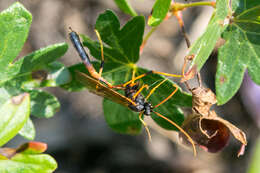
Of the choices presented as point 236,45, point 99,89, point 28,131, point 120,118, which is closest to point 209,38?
point 236,45

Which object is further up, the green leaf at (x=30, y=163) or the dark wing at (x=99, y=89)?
the dark wing at (x=99, y=89)

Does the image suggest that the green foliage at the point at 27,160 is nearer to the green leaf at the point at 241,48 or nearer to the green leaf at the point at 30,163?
the green leaf at the point at 30,163

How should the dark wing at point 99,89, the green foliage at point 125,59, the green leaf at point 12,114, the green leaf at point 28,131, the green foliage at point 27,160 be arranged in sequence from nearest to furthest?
1. the green leaf at point 12,114
2. the green foliage at point 27,160
3. the dark wing at point 99,89
4. the green foliage at point 125,59
5. the green leaf at point 28,131

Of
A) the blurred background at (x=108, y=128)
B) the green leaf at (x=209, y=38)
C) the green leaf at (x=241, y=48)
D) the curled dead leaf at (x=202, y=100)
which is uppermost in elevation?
the green leaf at (x=209, y=38)

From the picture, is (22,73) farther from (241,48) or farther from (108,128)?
(108,128)

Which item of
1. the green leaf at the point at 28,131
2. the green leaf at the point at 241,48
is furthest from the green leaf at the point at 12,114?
the green leaf at the point at 241,48

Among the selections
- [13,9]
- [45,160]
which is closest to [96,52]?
[13,9]

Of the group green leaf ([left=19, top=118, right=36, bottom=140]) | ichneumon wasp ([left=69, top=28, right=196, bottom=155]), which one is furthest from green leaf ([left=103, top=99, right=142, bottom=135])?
green leaf ([left=19, top=118, right=36, bottom=140])
